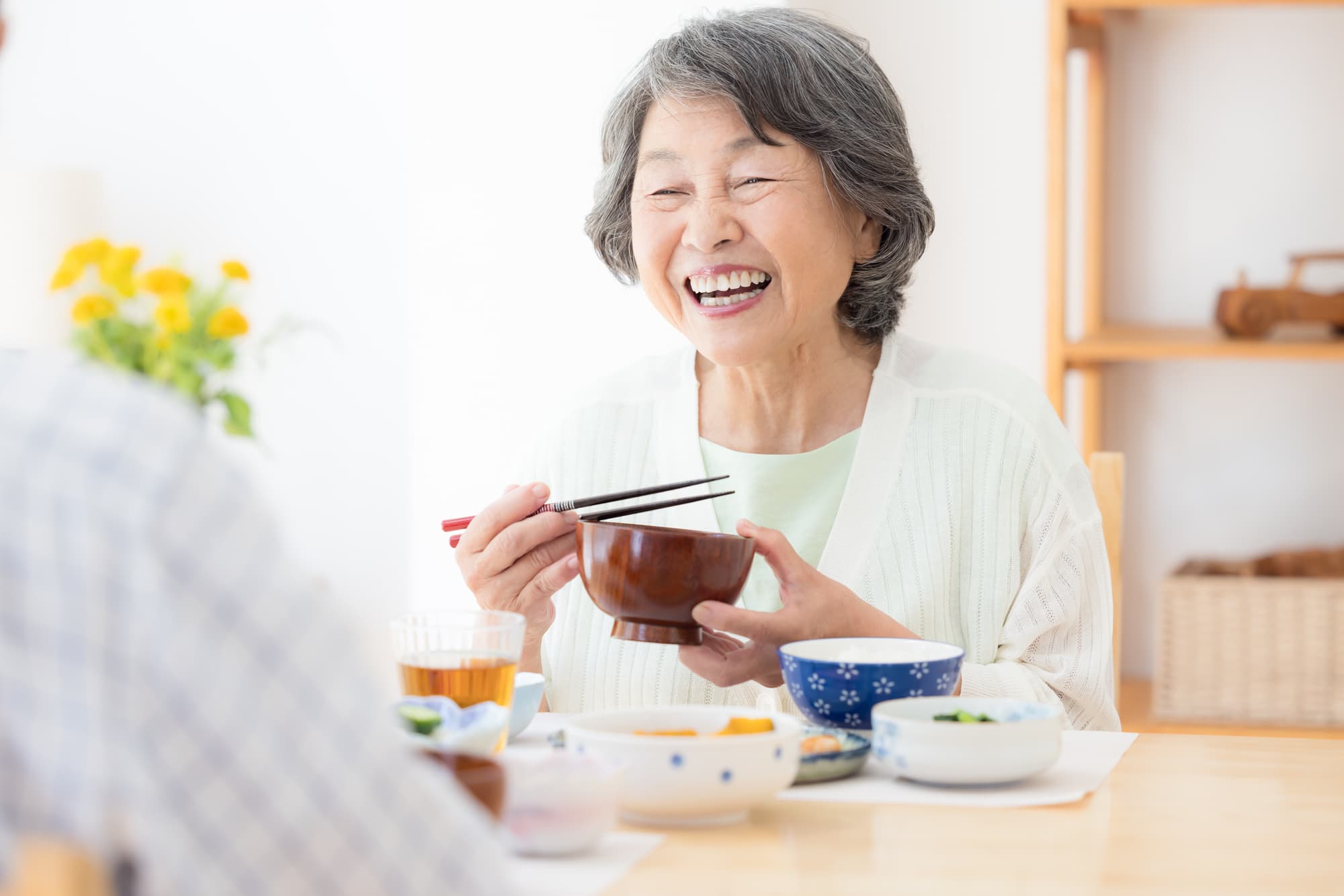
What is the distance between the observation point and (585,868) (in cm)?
85

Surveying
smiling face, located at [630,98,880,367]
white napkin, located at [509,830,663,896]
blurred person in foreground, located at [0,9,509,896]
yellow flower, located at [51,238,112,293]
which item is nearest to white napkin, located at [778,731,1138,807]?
white napkin, located at [509,830,663,896]

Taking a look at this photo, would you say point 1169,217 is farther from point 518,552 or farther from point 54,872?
point 54,872

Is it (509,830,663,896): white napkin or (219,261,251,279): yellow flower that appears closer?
(509,830,663,896): white napkin

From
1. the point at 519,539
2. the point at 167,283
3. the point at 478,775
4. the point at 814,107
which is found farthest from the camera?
the point at 167,283

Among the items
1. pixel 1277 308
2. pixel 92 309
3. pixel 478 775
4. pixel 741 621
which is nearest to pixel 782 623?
Answer: pixel 741 621

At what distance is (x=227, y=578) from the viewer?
1.64 ft

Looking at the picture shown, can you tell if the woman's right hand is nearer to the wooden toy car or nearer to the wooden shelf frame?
the wooden shelf frame

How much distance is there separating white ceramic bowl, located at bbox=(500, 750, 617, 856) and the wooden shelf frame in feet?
5.50

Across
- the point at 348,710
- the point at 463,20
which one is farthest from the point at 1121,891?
the point at 463,20

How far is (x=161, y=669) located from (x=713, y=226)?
3.85 feet

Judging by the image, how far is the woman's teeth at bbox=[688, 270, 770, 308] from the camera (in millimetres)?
1634

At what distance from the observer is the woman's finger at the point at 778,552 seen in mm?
1219

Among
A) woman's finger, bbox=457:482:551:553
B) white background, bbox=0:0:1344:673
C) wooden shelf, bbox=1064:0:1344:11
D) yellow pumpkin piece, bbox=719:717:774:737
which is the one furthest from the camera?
white background, bbox=0:0:1344:673

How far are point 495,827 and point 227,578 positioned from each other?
404mm
